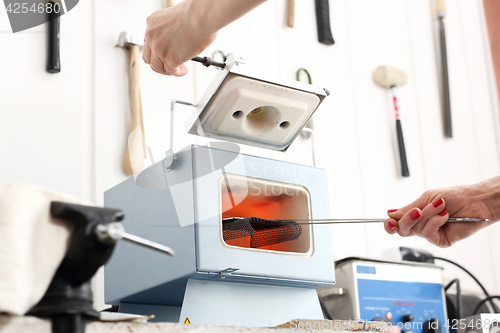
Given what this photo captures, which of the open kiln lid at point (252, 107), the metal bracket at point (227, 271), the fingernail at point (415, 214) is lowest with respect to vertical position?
the metal bracket at point (227, 271)

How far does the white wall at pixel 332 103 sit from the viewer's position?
1521 millimetres

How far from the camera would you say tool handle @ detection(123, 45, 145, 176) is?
1.58 meters

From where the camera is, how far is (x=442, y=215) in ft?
4.12

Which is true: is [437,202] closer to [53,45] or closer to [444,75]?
[53,45]

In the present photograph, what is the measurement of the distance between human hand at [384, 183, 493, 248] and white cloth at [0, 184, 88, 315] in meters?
0.87

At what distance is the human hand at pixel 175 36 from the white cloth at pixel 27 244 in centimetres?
49

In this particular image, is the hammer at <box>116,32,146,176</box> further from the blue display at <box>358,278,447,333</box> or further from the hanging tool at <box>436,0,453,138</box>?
the hanging tool at <box>436,0,453,138</box>

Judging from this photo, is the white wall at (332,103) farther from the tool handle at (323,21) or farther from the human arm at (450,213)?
the human arm at (450,213)

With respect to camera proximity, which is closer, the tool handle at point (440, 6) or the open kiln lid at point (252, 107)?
the open kiln lid at point (252, 107)

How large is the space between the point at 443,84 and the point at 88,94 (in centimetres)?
168

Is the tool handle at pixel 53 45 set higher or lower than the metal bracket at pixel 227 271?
higher

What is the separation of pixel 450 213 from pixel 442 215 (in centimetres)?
9

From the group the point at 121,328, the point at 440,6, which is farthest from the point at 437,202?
the point at 440,6

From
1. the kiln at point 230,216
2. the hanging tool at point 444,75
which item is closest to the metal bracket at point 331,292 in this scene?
the kiln at point 230,216
